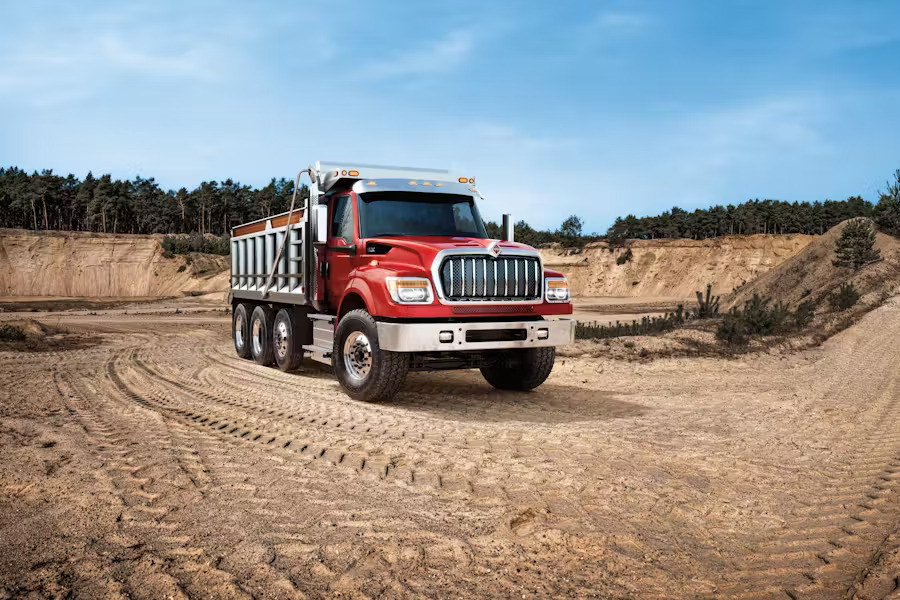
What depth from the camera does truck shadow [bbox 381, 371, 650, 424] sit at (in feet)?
29.7

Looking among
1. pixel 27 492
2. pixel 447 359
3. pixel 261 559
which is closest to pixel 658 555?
pixel 261 559

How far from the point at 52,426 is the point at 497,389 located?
21.2 ft

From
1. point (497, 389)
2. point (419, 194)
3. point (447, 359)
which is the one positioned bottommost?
point (497, 389)

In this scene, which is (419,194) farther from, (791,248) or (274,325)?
(791,248)

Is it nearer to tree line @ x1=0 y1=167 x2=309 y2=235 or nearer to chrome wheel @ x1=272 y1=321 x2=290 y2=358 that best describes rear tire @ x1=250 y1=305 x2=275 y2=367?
chrome wheel @ x1=272 y1=321 x2=290 y2=358

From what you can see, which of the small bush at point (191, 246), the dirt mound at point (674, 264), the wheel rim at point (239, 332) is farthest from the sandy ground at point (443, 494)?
the small bush at point (191, 246)

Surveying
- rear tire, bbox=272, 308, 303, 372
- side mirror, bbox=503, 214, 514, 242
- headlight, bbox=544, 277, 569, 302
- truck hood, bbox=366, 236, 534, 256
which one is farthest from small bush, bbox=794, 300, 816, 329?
rear tire, bbox=272, 308, 303, 372

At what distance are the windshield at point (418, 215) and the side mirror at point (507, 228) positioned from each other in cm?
34

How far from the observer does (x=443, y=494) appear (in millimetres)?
5492

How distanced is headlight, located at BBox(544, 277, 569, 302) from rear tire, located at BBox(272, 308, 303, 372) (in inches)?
196

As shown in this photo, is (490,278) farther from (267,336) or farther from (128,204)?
(128,204)

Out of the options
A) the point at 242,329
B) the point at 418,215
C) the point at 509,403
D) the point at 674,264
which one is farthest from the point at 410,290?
the point at 674,264

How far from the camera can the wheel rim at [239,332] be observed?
50.4ft

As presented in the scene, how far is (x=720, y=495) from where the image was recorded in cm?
566
